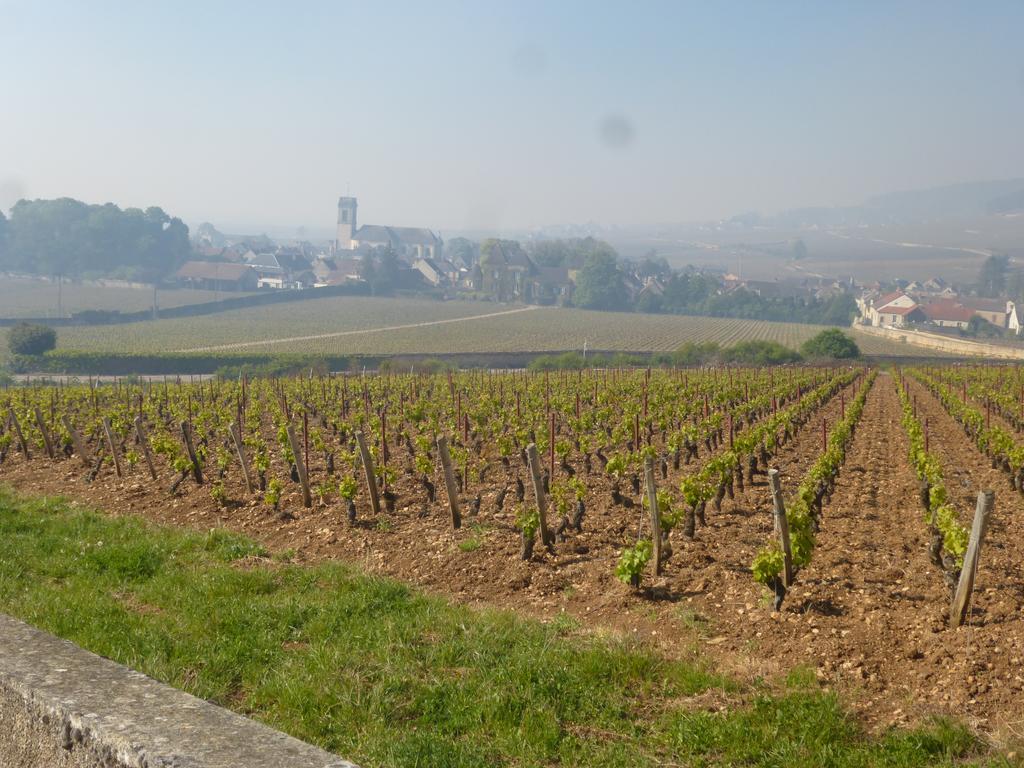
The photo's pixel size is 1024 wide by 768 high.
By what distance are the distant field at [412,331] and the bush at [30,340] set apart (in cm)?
517

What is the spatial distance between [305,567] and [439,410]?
1321 centimetres

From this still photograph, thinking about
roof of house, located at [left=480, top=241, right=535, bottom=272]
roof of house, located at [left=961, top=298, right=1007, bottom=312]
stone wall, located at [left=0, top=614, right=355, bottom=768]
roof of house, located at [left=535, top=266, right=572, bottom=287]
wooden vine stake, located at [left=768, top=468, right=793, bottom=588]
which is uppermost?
roof of house, located at [left=480, top=241, right=535, bottom=272]

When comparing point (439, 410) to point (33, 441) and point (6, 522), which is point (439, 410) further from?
point (6, 522)

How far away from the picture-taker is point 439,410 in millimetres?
22672

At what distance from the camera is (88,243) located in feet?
478

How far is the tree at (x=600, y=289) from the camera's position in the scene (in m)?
146

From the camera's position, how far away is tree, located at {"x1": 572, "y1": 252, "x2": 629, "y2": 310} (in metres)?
146

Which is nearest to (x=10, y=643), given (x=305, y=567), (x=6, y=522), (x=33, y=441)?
(x=305, y=567)

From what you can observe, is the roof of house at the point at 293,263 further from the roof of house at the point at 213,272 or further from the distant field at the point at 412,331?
the distant field at the point at 412,331

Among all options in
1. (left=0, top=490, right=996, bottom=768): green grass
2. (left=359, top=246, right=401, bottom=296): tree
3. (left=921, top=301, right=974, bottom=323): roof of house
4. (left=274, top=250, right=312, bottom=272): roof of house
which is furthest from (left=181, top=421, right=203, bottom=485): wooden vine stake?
(left=274, top=250, right=312, bottom=272): roof of house

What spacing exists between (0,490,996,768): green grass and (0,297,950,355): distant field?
64.4 m

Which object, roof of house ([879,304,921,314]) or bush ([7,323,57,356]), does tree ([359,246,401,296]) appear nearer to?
roof of house ([879,304,921,314])

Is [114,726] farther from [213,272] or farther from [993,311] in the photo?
[213,272]

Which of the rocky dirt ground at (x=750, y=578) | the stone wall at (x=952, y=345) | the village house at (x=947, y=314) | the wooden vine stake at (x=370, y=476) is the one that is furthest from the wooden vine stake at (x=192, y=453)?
the village house at (x=947, y=314)
